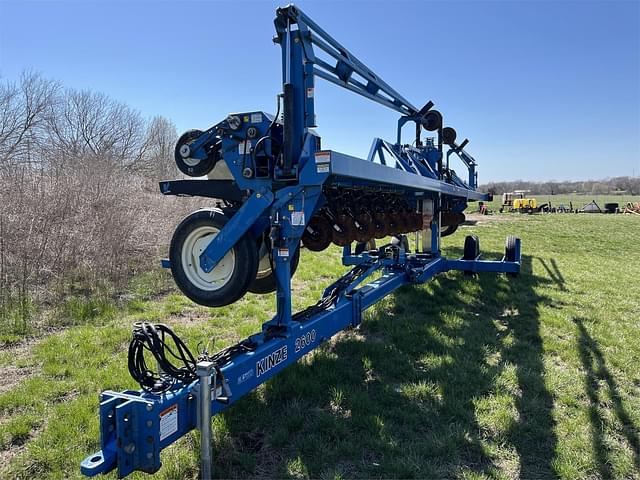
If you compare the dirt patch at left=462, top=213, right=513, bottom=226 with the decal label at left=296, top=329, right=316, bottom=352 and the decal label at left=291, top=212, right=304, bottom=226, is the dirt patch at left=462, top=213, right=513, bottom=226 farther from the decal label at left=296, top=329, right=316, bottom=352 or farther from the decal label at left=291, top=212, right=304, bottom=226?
the decal label at left=291, top=212, right=304, bottom=226

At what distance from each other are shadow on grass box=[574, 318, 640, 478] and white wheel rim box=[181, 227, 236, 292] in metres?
2.82

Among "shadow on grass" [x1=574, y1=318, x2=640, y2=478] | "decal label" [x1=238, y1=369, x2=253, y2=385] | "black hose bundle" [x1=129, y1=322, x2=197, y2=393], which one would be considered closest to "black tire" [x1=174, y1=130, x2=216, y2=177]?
"black hose bundle" [x1=129, y1=322, x2=197, y2=393]

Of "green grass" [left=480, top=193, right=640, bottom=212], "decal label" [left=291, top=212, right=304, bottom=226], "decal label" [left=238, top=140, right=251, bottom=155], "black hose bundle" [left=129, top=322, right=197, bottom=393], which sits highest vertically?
"green grass" [left=480, top=193, right=640, bottom=212]

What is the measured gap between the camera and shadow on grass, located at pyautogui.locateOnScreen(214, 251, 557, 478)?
2.85m

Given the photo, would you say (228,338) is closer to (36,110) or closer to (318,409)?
(318,409)

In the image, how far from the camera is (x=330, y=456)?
2912 mm

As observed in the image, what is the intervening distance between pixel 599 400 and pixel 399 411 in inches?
67.7

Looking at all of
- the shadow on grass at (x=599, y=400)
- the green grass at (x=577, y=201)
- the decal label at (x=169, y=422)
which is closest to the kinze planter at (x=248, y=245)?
the decal label at (x=169, y=422)

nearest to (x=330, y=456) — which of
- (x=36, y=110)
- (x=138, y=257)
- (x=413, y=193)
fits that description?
(x=413, y=193)

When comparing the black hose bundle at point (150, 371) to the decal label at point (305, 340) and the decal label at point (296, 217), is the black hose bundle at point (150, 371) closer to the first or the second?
the decal label at point (305, 340)

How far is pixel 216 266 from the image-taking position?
3.41 metres

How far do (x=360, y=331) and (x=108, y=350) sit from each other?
2.80 metres

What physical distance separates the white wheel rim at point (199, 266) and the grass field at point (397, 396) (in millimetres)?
980

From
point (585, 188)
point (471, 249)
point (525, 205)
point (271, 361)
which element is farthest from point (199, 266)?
point (585, 188)
